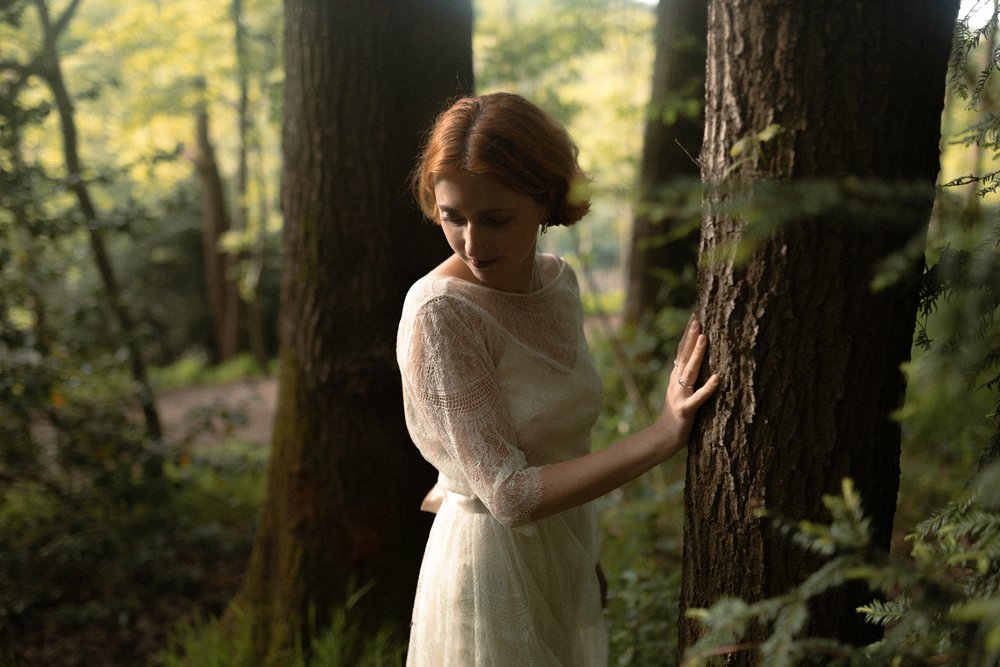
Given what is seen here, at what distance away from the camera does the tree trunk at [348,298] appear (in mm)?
2969

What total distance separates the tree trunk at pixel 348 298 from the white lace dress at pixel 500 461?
1027mm

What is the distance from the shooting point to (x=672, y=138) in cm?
512

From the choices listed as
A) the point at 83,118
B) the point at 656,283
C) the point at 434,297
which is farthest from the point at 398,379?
the point at 83,118

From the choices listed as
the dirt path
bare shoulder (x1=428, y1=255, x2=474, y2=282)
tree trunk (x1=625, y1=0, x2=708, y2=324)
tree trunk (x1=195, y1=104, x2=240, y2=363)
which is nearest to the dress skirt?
bare shoulder (x1=428, y1=255, x2=474, y2=282)

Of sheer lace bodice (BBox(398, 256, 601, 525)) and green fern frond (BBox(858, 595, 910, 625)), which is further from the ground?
sheer lace bodice (BBox(398, 256, 601, 525))

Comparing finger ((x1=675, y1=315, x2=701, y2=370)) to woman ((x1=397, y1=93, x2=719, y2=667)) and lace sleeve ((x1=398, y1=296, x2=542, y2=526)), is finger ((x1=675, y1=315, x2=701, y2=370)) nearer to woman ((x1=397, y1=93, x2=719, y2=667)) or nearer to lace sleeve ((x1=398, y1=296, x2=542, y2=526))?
woman ((x1=397, y1=93, x2=719, y2=667))

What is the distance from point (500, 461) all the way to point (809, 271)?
30.5 inches

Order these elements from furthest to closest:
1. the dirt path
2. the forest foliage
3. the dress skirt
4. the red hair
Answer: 1. the dirt path
2. the dress skirt
3. the red hair
4. the forest foliage

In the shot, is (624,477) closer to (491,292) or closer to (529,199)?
(491,292)

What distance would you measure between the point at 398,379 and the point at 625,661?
1.36 metres

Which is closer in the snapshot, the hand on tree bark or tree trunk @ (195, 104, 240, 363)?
the hand on tree bark

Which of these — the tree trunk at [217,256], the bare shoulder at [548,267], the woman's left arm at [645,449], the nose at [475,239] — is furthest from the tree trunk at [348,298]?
the tree trunk at [217,256]

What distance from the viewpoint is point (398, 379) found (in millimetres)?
3133

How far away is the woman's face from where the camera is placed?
6.11 feet
